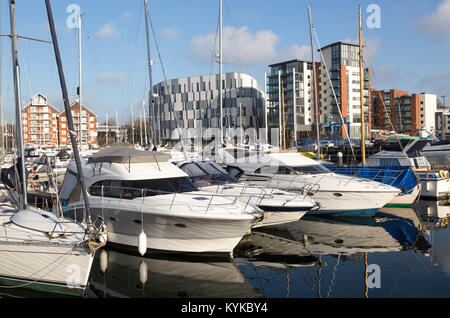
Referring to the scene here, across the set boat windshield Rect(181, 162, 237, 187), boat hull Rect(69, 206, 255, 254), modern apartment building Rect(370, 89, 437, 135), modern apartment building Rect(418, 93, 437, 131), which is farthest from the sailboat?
modern apartment building Rect(418, 93, 437, 131)

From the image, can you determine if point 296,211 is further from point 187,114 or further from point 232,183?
point 187,114

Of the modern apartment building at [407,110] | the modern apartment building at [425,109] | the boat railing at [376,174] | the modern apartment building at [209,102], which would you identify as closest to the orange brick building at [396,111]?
the modern apartment building at [407,110]

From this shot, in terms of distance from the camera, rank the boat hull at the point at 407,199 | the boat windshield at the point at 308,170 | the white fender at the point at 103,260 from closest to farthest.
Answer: the white fender at the point at 103,260 → the boat windshield at the point at 308,170 → the boat hull at the point at 407,199

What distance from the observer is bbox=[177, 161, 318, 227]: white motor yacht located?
13594 millimetres

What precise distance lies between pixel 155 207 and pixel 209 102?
72.9 meters

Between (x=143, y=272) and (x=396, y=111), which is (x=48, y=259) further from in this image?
(x=396, y=111)

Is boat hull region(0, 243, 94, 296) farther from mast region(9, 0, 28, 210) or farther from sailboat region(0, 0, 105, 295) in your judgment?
mast region(9, 0, 28, 210)

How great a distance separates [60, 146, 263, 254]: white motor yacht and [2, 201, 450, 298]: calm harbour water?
0.60 metres

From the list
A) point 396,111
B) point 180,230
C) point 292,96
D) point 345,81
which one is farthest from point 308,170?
point 396,111

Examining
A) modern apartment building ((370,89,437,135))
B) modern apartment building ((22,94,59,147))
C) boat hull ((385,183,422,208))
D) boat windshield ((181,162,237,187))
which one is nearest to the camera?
boat windshield ((181,162,237,187))

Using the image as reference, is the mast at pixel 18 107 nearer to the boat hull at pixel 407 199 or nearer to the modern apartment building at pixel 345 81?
the boat hull at pixel 407 199

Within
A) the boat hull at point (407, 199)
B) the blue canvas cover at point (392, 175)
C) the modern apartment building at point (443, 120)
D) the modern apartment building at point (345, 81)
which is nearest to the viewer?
the blue canvas cover at point (392, 175)

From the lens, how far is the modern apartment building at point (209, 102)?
80.6 metres

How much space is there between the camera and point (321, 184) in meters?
17.0
